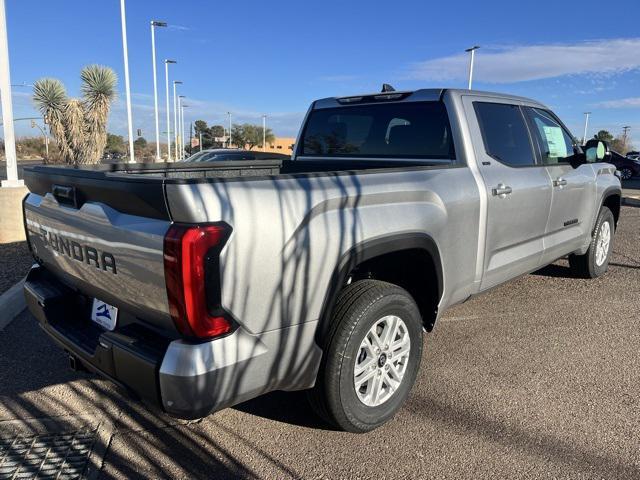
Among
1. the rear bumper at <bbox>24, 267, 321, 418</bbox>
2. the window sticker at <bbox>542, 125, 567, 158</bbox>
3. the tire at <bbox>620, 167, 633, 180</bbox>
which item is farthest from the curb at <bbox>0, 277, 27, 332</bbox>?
the tire at <bbox>620, 167, 633, 180</bbox>

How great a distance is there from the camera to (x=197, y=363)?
2.06 m

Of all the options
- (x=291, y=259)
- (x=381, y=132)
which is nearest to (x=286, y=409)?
(x=291, y=259)

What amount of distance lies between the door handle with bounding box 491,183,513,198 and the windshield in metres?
0.38

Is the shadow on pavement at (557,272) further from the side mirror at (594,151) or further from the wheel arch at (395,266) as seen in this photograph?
the wheel arch at (395,266)

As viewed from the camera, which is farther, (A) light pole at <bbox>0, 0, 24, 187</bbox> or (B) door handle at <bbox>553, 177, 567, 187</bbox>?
(A) light pole at <bbox>0, 0, 24, 187</bbox>

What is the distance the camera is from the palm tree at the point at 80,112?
1980cm

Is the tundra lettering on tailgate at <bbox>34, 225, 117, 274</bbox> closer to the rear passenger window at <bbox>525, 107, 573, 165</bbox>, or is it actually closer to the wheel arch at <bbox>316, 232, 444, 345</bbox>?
the wheel arch at <bbox>316, 232, 444, 345</bbox>

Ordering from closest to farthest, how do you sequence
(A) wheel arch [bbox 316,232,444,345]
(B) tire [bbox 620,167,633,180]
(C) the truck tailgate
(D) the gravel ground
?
(C) the truck tailgate → (A) wheel arch [bbox 316,232,444,345] → (D) the gravel ground → (B) tire [bbox 620,167,633,180]

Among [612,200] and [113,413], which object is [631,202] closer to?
[612,200]

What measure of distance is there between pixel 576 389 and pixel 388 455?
1516 mm

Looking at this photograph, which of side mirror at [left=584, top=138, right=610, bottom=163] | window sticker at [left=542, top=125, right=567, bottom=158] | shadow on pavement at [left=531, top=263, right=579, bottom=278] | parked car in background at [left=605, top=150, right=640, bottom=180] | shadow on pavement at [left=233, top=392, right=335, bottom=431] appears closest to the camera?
shadow on pavement at [left=233, top=392, right=335, bottom=431]

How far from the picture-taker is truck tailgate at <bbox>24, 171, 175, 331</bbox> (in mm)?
2131

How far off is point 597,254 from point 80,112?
19508mm

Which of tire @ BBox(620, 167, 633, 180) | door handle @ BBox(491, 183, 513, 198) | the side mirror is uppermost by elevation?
the side mirror
